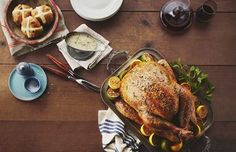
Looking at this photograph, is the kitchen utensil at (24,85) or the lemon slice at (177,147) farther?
the kitchen utensil at (24,85)

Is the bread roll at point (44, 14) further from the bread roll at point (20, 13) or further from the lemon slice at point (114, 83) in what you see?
the lemon slice at point (114, 83)

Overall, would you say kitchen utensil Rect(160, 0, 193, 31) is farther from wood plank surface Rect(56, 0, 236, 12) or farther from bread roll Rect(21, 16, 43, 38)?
bread roll Rect(21, 16, 43, 38)

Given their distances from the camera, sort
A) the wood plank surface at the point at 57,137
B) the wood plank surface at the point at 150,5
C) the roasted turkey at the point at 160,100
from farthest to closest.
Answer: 1. the wood plank surface at the point at 150,5
2. the wood plank surface at the point at 57,137
3. the roasted turkey at the point at 160,100

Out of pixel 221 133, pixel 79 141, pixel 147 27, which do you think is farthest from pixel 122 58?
pixel 221 133

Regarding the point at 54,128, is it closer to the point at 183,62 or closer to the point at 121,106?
the point at 121,106

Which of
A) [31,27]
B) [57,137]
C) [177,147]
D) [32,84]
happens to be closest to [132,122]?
[177,147]

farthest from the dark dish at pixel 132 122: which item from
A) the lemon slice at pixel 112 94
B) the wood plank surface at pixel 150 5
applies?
the wood plank surface at pixel 150 5
